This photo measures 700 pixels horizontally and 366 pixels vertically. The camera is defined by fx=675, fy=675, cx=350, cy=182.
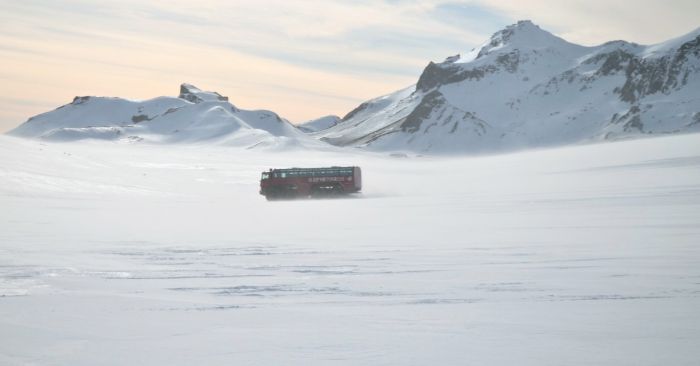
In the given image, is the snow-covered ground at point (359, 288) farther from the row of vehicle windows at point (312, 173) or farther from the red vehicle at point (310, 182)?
the row of vehicle windows at point (312, 173)

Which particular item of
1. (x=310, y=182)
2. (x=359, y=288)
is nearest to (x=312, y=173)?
(x=310, y=182)

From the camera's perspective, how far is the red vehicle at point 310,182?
47156 mm

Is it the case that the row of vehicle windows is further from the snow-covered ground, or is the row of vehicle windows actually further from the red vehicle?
the snow-covered ground

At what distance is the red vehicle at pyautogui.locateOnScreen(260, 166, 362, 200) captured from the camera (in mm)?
Result: 47156

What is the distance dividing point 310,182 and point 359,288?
37.1 metres

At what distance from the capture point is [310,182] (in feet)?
158

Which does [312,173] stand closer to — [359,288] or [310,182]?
[310,182]

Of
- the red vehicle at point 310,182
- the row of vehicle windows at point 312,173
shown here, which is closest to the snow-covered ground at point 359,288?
the red vehicle at point 310,182

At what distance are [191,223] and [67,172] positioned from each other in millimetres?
29535

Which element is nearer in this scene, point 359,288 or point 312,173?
point 359,288

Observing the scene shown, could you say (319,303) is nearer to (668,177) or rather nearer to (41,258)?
(41,258)

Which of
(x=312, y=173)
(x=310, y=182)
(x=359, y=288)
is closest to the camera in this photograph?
(x=359, y=288)

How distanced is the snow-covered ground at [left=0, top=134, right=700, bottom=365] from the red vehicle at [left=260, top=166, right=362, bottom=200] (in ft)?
69.9

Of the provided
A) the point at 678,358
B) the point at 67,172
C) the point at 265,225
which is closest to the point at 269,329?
the point at 678,358
